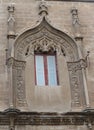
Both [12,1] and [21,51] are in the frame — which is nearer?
[21,51]

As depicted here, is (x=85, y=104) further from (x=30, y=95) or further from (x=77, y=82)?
(x=30, y=95)

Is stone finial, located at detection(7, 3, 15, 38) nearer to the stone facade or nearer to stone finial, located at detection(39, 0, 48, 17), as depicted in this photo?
the stone facade

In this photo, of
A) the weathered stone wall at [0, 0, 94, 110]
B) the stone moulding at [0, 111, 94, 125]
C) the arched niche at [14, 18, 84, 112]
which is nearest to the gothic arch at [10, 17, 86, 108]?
the arched niche at [14, 18, 84, 112]

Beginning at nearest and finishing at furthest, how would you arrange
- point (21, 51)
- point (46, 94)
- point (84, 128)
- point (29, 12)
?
1. point (84, 128)
2. point (46, 94)
3. point (21, 51)
4. point (29, 12)

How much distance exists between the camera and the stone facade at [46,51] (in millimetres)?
11617

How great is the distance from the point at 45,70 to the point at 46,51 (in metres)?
0.70

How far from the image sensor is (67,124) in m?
11.6

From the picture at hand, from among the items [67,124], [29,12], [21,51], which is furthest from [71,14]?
[67,124]

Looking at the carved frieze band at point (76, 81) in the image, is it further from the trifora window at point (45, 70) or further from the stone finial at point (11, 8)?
Result: the stone finial at point (11, 8)

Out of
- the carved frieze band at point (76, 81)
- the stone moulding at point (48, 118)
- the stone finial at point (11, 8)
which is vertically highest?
the stone finial at point (11, 8)

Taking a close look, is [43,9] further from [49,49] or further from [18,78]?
[18,78]

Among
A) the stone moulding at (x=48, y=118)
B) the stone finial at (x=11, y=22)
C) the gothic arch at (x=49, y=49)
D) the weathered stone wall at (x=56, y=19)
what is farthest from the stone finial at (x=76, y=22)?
the stone moulding at (x=48, y=118)

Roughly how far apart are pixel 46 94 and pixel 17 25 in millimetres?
2929

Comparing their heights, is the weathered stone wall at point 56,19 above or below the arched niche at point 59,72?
above
